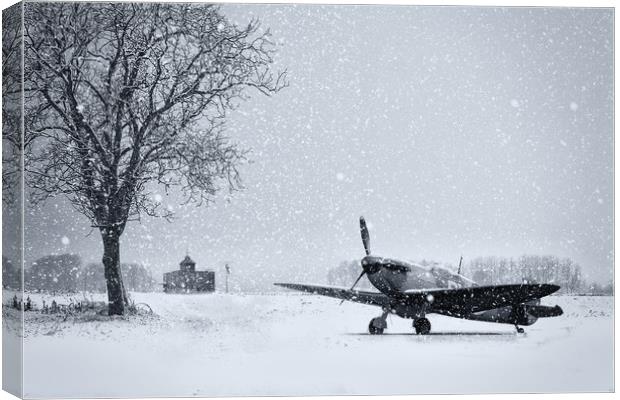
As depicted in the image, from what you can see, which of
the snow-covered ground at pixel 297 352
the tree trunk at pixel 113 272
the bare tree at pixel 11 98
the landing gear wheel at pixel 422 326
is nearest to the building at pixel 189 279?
the snow-covered ground at pixel 297 352

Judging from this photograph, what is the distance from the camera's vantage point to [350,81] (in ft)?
47.9

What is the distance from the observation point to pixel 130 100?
14422mm

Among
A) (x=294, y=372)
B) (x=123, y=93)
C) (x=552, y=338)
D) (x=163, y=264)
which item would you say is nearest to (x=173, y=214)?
(x=163, y=264)

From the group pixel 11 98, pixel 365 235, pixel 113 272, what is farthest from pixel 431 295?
pixel 11 98

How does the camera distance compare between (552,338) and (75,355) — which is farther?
(552,338)

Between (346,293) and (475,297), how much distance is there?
80.5 inches

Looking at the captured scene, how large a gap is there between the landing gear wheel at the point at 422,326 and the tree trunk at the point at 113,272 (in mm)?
4486

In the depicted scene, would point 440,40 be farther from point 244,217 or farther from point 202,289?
point 202,289

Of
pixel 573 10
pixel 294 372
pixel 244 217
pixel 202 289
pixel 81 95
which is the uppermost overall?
pixel 573 10

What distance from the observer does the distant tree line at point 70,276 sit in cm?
1379

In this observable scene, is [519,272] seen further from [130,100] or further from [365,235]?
[130,100]

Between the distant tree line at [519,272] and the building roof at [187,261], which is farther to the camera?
the distant tree line at [519,272]

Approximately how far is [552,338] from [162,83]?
7.20 meters

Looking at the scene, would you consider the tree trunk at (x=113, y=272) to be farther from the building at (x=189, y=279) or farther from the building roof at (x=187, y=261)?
the building roof at (x=187, y=261)
